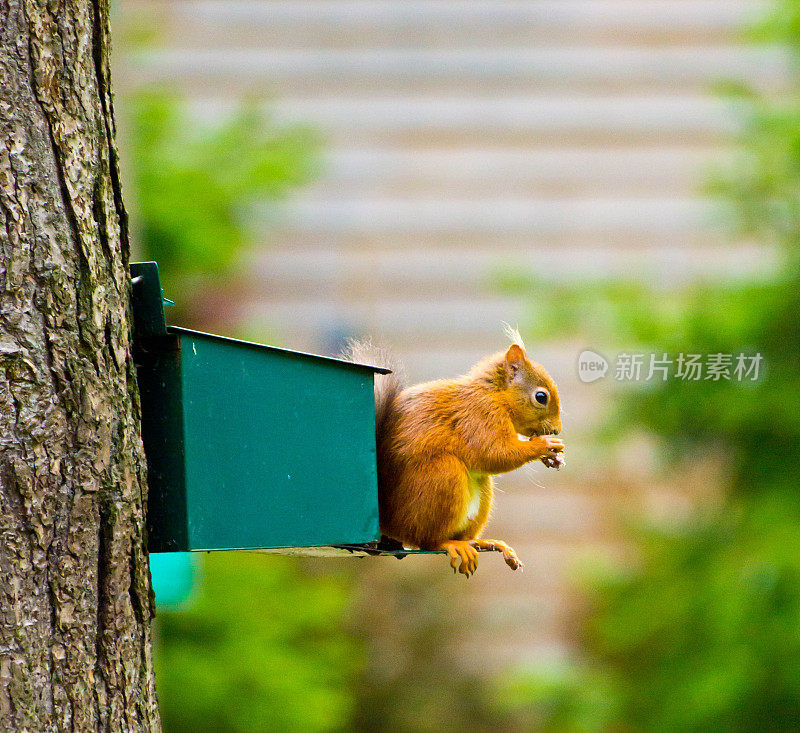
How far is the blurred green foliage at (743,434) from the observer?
13.3 ft

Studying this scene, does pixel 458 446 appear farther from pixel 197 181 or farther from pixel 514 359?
pixel 197 181


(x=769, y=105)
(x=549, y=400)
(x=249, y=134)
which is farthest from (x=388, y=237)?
(x=549, y=400)

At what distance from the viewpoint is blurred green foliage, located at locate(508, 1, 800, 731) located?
4059 millimetres

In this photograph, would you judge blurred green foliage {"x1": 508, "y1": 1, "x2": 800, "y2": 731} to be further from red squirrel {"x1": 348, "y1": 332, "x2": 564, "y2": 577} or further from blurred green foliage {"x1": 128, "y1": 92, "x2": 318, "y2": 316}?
red squirrel {"x1": 348, "y1": 332, "x2": 564, "y2": 577}

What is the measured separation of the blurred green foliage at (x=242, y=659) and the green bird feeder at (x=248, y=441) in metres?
2.32

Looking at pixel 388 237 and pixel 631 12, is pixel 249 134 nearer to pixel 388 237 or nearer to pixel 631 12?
pixel 388 237

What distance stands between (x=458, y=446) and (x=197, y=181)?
2723mm

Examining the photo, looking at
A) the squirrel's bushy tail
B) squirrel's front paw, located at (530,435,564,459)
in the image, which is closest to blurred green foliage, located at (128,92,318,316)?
the squirrel's bushy tail

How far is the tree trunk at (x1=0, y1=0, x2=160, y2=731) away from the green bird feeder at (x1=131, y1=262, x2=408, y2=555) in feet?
0.21

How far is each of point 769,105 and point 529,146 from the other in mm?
2867

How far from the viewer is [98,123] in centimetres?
153

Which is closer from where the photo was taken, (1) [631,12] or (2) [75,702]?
(2) [75,702]

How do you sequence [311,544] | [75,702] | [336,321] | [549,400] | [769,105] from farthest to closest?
[336,321] → [769,105] → [549,400] → [311,544] → [75,702]

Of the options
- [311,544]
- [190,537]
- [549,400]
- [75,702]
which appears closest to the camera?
[75,702]
